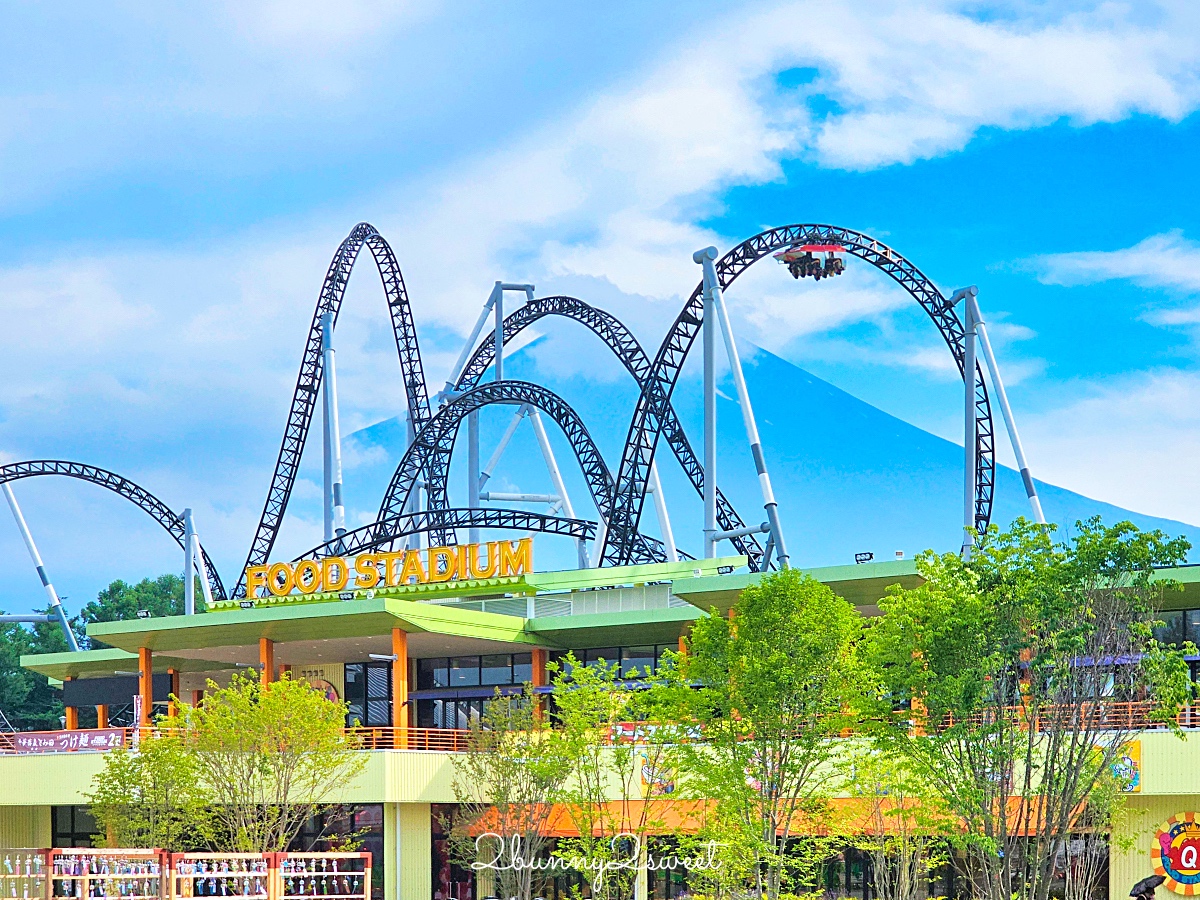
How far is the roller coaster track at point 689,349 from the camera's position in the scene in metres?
51.2

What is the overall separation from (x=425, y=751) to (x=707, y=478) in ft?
45.0

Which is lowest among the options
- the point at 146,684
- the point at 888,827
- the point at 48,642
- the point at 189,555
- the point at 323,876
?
the point at 323,876

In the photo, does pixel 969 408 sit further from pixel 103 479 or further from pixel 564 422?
pixel 103 479

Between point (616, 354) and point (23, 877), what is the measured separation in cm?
3733

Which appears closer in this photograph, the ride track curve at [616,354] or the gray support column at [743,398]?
the gray support column at [743,398]

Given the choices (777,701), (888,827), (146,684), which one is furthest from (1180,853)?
(146,684)

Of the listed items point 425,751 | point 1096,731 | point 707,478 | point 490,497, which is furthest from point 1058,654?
point 490,497

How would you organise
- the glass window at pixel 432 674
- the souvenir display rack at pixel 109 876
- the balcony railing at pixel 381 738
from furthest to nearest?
the glass window at pixel 432 674 < the balcony railing at pixel 381 738 < the souvenir display rack at pixel 109 876

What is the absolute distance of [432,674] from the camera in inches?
1977

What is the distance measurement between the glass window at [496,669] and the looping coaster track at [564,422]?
5985 millimetres

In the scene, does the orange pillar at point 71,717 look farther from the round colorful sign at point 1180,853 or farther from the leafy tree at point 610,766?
the round colorful sign at point 1180,853

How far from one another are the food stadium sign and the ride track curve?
6193mm

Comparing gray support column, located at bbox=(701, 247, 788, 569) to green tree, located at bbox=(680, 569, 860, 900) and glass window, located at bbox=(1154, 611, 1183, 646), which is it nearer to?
glass window, located at bbox=(1154, 611, 1183, 646)

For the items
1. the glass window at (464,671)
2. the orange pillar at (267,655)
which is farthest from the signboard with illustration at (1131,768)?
the orange pillar at (267,655)
